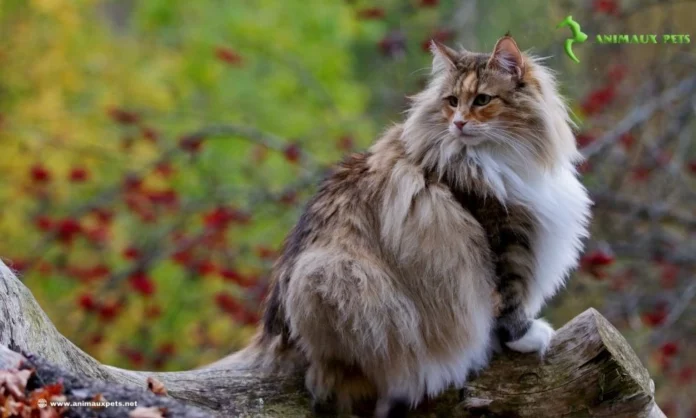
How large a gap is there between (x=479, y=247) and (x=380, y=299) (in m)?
0.44

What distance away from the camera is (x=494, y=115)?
331cm

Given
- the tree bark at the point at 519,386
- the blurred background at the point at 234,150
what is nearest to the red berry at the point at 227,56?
the blurred background at the point at 234,150

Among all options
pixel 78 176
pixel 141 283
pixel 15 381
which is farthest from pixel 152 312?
pixel 15 381

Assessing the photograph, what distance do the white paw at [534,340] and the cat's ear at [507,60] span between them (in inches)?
38.7

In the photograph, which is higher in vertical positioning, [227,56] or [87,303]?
[227,56]

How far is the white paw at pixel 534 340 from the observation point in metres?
3.22

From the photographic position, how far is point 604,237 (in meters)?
6.77

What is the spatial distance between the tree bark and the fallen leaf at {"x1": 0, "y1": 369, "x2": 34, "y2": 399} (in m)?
0.51

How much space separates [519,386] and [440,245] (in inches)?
24.0

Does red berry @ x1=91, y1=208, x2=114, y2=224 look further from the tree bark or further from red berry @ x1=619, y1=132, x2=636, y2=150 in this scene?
red berry @ x1=619, y1=132, x2=636, y2=150

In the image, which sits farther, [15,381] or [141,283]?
[141,283]

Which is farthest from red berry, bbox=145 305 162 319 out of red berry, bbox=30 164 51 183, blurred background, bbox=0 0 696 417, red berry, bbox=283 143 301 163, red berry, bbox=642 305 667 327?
red berry, bbox=642 305 667 327

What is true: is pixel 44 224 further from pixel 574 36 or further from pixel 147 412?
pixel 147 412

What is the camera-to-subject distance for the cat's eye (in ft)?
10.9
